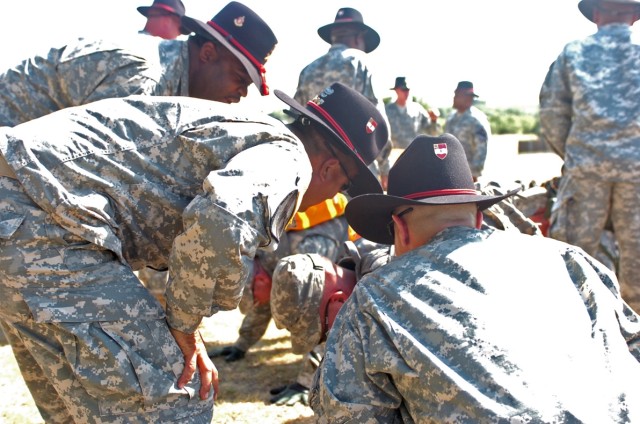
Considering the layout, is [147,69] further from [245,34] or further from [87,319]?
[87,319]

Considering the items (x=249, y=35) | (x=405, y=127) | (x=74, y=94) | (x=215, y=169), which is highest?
(x=249, y=35)

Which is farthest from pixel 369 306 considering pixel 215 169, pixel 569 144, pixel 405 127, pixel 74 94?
pixel 405 127

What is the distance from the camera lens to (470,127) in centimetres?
1033

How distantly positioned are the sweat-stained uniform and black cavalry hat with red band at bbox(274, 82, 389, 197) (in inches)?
18.3

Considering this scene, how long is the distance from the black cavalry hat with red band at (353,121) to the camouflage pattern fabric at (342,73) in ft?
11.7

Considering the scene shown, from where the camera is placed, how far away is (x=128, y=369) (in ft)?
6.86

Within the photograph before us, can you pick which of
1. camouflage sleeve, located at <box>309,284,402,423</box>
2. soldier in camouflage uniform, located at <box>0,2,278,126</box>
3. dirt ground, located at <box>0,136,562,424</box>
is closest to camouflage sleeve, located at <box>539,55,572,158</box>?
dirt ground, located at <box>0,136,562,424</box>

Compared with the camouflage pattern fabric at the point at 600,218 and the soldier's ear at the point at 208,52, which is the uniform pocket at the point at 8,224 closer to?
the soldier's ear at the point at 208,52

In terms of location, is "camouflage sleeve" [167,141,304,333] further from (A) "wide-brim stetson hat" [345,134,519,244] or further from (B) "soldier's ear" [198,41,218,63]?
(B) "soldier's ear" [198,41,218,63]

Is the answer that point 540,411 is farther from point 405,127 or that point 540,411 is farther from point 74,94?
point 405,127

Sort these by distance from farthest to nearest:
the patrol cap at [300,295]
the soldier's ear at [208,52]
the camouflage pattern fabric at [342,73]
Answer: the camouflage pattern fabric at [342,73] < the soldier's ear at [208,52] < the patrol cap at [300,295]

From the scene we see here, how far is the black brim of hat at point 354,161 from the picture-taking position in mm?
2568

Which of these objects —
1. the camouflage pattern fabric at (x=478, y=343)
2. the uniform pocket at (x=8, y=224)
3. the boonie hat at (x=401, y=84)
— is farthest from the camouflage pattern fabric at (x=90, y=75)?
the boonie hat at (x=401, y=84)

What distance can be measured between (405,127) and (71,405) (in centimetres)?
1163
